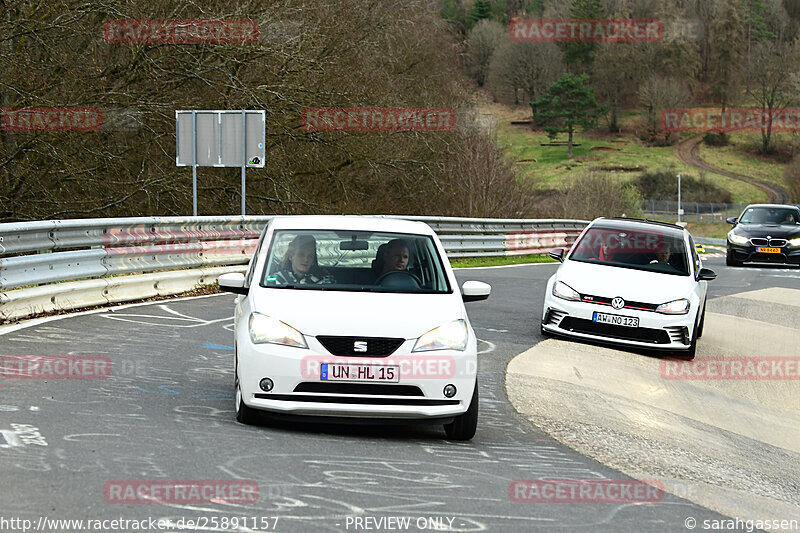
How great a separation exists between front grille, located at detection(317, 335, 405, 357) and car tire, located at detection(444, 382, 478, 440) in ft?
2.26

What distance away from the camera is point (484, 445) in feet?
23.4

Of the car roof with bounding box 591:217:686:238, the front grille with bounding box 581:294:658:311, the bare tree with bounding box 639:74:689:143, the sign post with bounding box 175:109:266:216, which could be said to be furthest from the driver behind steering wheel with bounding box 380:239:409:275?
the bare tree with bounding box 639:74:689:143

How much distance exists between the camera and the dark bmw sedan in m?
27.1

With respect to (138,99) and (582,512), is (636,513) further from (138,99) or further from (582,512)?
(138,99)

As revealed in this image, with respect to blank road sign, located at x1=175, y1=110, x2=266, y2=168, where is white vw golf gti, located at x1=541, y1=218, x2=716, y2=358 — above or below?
below

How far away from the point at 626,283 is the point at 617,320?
1.83ft

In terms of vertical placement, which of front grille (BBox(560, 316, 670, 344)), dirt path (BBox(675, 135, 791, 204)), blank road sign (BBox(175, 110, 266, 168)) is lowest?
dirt path (BBox(675, 135, 791, 204))

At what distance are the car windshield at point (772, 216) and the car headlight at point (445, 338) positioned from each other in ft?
75.6

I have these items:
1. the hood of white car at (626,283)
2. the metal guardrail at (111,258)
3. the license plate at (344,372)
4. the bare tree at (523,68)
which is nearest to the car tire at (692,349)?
the hood of white car at (626,283)

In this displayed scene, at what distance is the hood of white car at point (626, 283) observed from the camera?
1256cm

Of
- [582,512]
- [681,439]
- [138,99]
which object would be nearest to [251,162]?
[138,99]

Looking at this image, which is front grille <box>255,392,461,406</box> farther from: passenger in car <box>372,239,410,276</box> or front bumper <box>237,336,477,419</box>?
passenger in car <box>372,239,410,276</box>

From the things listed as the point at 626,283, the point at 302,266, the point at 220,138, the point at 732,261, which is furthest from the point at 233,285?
the point at 732,261

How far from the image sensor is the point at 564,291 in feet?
42.3
